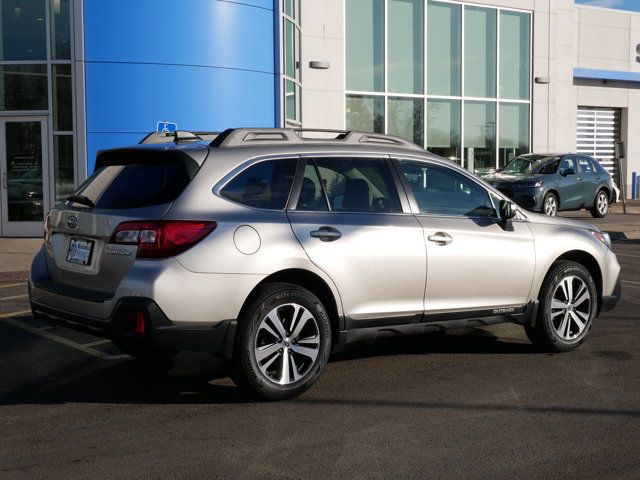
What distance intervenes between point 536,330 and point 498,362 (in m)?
0.46

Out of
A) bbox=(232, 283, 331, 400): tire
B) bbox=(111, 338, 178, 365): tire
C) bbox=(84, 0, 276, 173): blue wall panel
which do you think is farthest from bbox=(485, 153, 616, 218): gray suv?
bbox=(232, 283, 331, 400): tire

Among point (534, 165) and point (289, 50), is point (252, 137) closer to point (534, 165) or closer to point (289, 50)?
point (289, 50)

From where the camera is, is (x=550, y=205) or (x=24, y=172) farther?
(x=550, y=205)

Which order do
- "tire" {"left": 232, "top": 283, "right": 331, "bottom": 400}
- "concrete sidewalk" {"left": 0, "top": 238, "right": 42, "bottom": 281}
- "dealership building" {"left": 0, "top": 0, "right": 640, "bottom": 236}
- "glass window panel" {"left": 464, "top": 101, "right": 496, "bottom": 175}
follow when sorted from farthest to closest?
"glass window panel" {"left": 464, "top": 101, "right": 496, "bottom": 175}, "dealership building" {"left": 0, "top": 0, "right": 640, "bottom": 236}, "concrete sidewalk" {"left": 0, "top": 238, "right": 42, "bottom": 281}, "tire" {"left": 232, "top": 283, "right": 331, "bottom": 400}

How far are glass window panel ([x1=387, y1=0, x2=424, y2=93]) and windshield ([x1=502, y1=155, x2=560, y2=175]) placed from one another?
3.78 metres

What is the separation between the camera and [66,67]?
57.0 ft

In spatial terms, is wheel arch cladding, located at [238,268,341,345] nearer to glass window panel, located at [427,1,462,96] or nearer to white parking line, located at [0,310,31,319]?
white parking line, located at [0,310,31,319]

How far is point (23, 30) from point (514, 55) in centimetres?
1536

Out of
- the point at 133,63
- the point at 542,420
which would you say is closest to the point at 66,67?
the point at 133,63

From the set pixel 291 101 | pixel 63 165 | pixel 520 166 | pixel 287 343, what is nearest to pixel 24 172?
pixel 63 165

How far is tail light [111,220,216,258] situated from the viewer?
550cm

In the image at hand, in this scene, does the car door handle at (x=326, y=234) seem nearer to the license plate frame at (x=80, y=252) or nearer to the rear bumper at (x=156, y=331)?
the rear bumper at (x=156, y=331)

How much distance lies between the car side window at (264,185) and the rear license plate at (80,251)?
37.0 inches

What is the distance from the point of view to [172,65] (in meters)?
17.6
